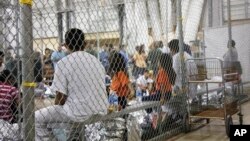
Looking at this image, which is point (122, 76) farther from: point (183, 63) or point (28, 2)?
point (28, 2)

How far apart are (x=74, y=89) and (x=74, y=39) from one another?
0.48 m

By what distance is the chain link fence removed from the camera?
2841 millimetres

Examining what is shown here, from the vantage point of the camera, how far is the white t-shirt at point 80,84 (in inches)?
121

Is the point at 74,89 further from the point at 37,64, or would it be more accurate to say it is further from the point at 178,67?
the point at 178,67

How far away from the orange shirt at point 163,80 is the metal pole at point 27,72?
3153mm

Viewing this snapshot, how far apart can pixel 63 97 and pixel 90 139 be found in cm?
70

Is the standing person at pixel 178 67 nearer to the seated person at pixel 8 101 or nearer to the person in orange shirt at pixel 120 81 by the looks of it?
the person in orange shirt at pixel 120 81

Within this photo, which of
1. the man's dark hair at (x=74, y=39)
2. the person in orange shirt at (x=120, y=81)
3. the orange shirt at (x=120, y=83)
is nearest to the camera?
the man's dark hair at (x=74, y=39)

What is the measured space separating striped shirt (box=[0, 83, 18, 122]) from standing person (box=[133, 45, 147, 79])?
323cm

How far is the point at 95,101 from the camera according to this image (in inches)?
130

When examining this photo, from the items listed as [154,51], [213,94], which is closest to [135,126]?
[154,51]

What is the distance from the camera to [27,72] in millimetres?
2174

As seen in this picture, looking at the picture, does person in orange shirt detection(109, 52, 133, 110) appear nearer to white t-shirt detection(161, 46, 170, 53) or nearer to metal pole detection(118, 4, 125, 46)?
metal pole detection(118, 4, 125, 46)

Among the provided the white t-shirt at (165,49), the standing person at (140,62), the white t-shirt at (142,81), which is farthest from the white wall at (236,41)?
the white t-shirt at (165,49)
